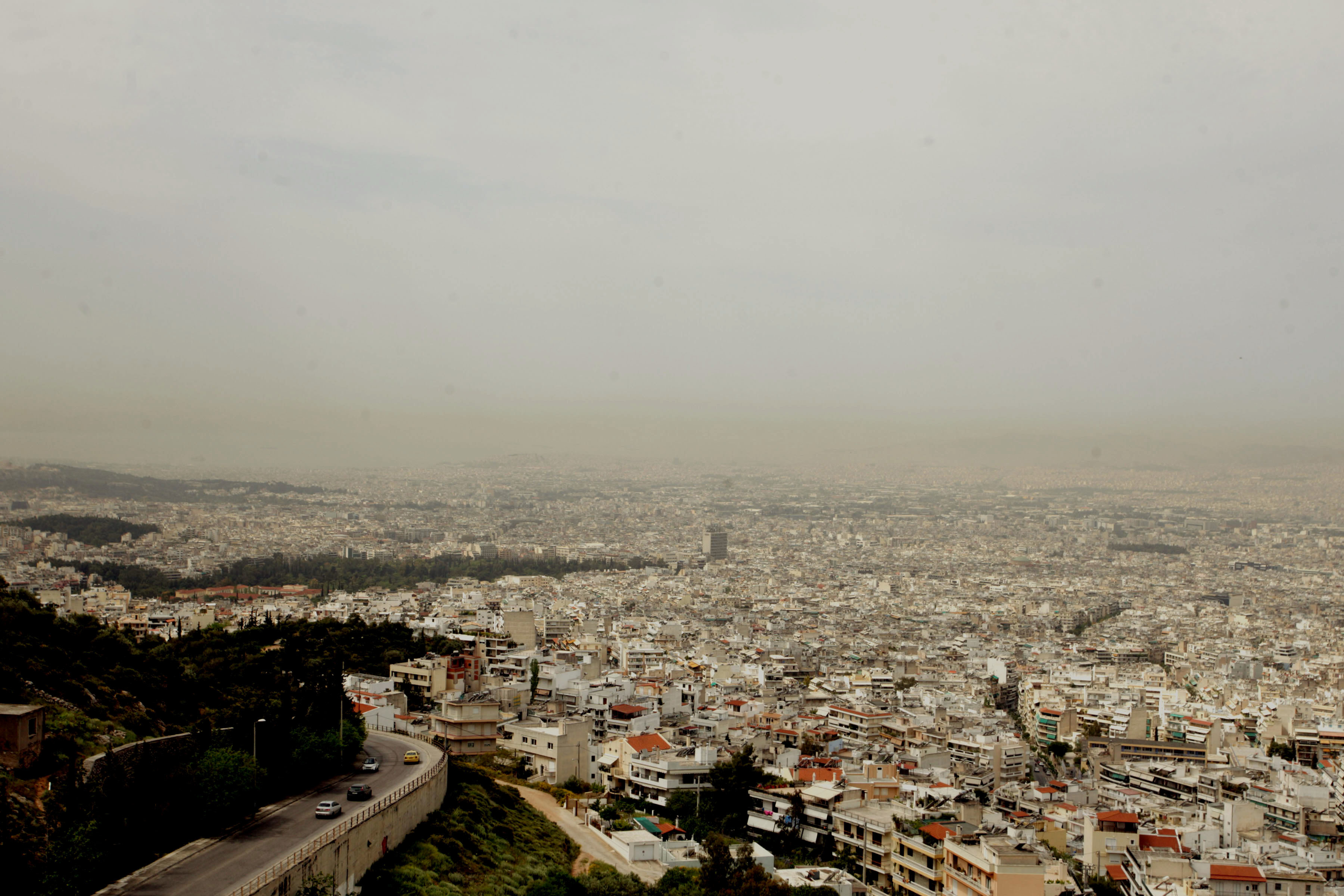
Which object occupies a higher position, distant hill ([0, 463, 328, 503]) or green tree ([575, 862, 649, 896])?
distant hill ([0, 463, 328, 503])

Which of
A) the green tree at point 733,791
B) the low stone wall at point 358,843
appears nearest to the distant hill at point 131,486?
the green tree at point 733,791

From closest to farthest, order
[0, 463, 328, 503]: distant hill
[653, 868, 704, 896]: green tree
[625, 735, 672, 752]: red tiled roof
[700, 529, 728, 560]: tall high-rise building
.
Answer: [653, 868, 704, 896]: green tree < [625, 735, 672, 752]: red tiled roof < [0, 463, 328, 503]: distant hill < [700, 529, 728, 560]: tall high-rise building

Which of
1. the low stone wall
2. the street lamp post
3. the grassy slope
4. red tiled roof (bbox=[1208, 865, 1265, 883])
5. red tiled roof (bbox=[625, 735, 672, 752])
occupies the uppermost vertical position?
the street lamp post

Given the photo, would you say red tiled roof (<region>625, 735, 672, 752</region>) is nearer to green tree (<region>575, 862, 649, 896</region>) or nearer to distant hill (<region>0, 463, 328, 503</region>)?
green tree (<region>575, 862, 649, 896</region>)

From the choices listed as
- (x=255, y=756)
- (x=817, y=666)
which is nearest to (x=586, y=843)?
(x=255, y=756)

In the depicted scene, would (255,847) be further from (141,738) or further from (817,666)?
(817,666)

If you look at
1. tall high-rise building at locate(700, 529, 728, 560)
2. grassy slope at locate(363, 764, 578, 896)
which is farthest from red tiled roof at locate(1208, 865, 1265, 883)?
tall high-rise building at locate(700, 529, 728, 560)

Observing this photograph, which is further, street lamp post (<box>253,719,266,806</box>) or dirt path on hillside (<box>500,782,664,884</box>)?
dirt path on hillside (<box>500,782,664,884</box>)
